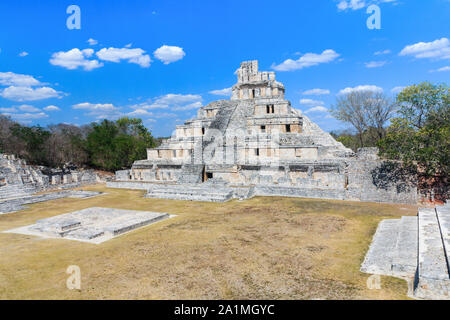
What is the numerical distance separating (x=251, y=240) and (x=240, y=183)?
1095 cm

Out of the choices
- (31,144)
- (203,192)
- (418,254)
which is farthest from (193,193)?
(31,144)

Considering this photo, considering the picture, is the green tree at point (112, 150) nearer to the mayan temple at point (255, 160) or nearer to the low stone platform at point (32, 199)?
the mayan temple at point (255, 160)

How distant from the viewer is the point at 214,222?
1314 cm

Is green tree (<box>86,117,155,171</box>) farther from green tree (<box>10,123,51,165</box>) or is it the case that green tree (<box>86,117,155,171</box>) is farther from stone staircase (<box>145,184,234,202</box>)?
stone staircase (<box>145,184,234,202</box>)

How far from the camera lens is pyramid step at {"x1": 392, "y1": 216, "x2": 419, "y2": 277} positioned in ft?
24.3

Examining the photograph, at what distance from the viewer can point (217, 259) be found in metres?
8.86

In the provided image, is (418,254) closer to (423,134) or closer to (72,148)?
(423,134)

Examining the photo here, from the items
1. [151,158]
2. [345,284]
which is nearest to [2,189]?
[151,158]

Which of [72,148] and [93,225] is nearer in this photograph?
[93,225]

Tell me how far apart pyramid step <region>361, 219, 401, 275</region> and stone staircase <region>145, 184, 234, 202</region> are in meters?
9.05

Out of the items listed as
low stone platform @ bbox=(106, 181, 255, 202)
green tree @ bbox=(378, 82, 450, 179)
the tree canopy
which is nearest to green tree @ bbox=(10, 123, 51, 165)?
the tree canopy

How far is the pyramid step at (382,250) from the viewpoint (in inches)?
305

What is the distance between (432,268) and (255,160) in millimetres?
16627

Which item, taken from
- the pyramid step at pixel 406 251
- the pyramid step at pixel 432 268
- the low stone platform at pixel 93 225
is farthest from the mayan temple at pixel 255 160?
the pyramid step at pixel 432 268
